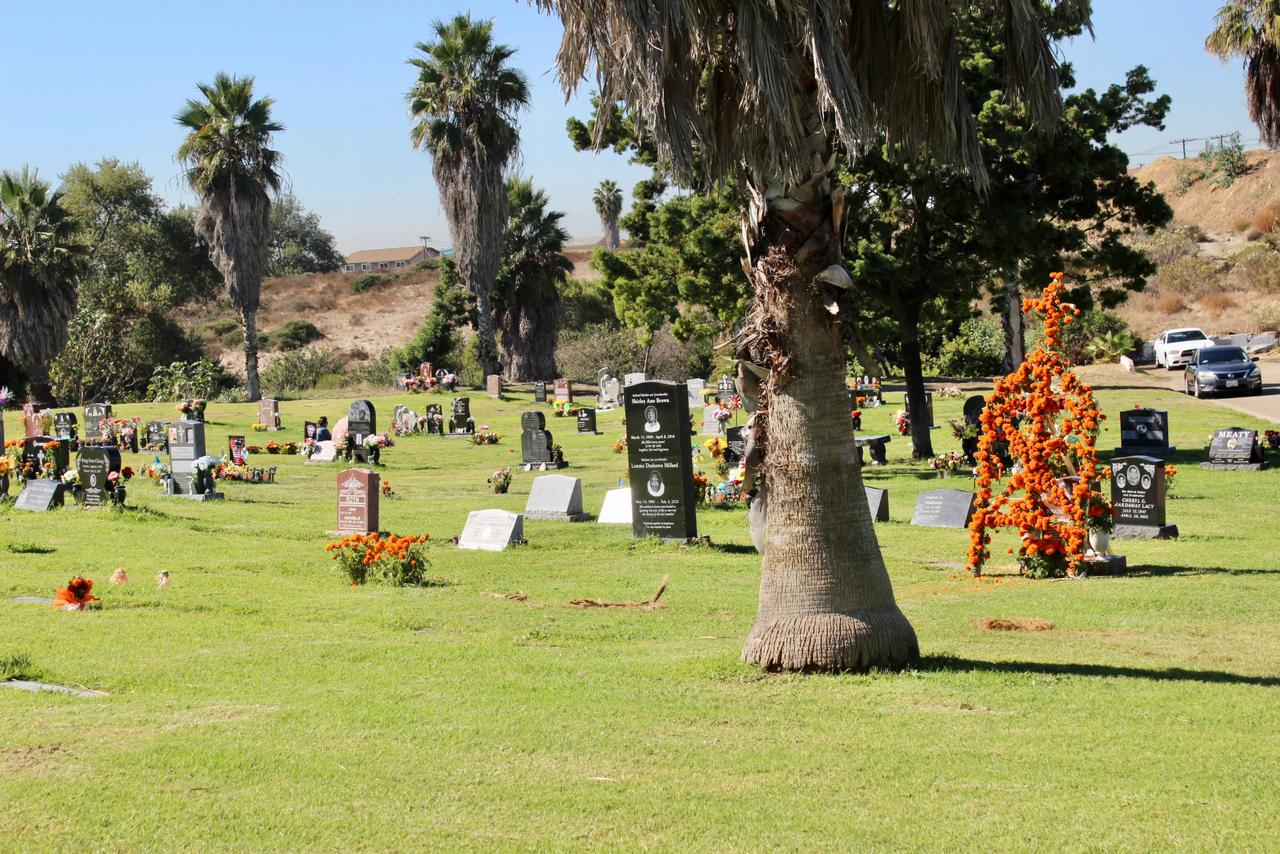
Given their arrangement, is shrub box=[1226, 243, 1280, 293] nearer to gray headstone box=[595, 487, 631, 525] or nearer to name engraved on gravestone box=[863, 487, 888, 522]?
name engraved on gravestone box=[863, 487, 888, 522]

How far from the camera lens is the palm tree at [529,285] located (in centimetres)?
5950

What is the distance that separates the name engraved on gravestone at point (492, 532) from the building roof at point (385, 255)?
126643 mm

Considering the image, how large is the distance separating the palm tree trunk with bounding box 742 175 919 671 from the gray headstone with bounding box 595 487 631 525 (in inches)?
412

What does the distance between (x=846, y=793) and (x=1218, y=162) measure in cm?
9094

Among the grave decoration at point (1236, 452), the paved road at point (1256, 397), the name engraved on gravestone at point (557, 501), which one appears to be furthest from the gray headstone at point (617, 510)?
the paved road at point (1256, 397)

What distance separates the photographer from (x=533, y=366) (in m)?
61.3

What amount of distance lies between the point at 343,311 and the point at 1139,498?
83264 millimetres

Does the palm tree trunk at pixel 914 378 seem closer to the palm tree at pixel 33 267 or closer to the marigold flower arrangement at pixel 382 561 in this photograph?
the marigold flower arrangement at pixel 382 561

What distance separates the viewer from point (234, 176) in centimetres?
5062

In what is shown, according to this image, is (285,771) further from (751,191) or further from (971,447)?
(971,447)

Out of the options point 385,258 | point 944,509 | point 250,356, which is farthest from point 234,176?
point 385,258

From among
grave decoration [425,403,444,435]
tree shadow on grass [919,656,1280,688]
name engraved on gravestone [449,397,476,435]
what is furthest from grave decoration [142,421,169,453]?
tree shadow on grass [919,656,1280,688]

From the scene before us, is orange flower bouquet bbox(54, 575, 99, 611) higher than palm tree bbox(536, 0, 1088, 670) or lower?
lower

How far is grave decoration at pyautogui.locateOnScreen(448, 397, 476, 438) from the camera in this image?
39447mm
